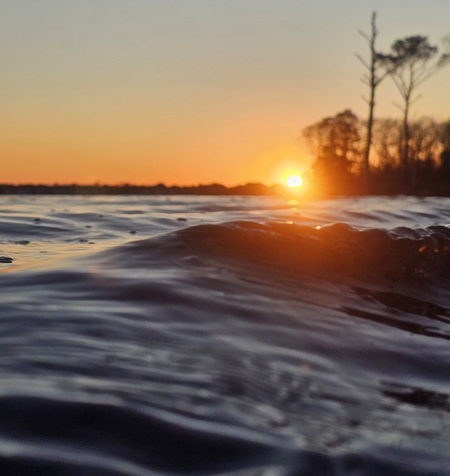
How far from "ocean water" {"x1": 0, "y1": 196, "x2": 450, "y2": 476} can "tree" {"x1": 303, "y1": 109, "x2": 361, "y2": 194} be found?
3774 cm

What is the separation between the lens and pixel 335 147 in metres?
43.4

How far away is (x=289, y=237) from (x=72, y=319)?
216 centimetres

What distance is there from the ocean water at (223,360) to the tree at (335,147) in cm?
3774

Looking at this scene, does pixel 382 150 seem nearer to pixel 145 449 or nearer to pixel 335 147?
pixel 335 147

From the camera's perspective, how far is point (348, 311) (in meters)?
2.95

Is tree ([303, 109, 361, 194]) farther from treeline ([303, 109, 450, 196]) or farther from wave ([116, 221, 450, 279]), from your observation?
wave ([116, 221, 450, 279])

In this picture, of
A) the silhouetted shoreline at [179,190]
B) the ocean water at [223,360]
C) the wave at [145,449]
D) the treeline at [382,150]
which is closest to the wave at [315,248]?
the ocean water at [223,360]

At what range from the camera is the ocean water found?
1.31 m

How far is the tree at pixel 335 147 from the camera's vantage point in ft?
137

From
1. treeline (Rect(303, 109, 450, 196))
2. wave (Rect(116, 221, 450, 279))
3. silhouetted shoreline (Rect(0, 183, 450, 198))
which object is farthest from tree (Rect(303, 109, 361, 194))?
wave (Rect(116, 221, 450, 279))

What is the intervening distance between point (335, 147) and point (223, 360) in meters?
42.4

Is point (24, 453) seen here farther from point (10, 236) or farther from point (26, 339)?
point (10, 236)

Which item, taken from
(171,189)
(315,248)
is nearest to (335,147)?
(171,189)

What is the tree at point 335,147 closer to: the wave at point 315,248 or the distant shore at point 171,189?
the distant shore at point 171,189
